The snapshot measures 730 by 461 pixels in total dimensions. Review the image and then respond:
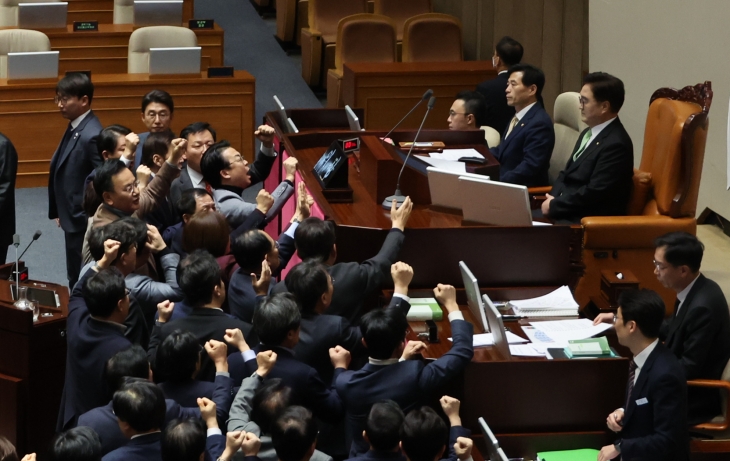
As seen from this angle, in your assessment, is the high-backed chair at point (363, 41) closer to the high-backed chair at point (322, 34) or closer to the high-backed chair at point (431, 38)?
the high-backed chair at point (431, 38)

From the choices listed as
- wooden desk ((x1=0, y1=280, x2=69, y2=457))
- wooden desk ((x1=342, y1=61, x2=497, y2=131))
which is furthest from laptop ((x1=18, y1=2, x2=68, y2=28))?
wooden desk ((x1=0, y1=280, x2=69, y2=457))

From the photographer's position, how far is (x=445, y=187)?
4.14m

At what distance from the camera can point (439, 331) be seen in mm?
3559

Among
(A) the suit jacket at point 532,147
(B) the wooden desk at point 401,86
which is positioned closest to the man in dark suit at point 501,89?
(B) the wooden desk at point 401,86

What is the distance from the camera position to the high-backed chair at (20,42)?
284 inches

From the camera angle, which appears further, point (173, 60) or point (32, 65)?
point (173, 60)

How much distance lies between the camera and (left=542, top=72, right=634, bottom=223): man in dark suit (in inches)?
177

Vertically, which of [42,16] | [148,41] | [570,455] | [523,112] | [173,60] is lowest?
[570,455]

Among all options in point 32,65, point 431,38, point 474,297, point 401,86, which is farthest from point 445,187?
point 431,38

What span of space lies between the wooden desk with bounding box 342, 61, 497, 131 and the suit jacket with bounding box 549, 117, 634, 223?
2739 mm

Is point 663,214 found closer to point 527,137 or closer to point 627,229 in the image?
point 627,229

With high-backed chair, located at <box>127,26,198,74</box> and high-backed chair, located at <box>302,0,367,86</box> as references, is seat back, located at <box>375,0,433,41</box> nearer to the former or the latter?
high-backed chair, located at <box>302,0,367,86</box>

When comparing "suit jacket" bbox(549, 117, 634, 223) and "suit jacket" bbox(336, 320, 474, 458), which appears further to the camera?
"suit jacket" bbox(549, 117, 634, 223)

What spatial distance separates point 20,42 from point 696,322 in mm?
5431
